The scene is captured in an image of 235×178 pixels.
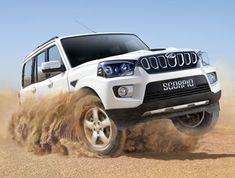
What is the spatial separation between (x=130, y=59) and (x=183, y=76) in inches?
31.6

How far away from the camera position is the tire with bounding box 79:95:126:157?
6344mm

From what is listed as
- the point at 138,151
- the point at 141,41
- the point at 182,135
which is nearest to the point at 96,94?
the point at 138,151

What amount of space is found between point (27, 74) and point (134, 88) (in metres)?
3.93

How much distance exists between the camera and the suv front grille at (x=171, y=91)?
20.6 ft

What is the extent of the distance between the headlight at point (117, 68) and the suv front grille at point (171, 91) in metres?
0.33

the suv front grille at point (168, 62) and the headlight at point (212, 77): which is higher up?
the suv front grille at point (168, 62)

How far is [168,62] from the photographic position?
259 inches

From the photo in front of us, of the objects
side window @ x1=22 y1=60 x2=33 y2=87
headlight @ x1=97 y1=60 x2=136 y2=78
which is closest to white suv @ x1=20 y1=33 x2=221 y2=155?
headlight @ x1=97 y1=60 x2=136 y2=78

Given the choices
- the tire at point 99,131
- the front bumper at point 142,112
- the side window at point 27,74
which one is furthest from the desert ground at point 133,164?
the side window at point 27,74

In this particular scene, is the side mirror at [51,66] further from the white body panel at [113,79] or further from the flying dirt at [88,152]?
the flying dirt at [88,152]

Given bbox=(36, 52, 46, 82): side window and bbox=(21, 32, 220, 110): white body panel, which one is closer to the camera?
bbox=(21, 32, 220, 110): white body panel

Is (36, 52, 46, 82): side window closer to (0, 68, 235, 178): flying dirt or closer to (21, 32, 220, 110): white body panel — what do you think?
(0, 68, 235, 178): flying dirt

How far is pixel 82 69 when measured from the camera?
6852 millimetres

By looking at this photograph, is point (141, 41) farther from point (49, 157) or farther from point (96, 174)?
point (96, 174)
